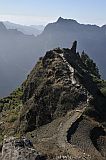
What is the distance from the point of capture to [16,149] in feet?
85.3

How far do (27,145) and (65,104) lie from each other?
576 inches

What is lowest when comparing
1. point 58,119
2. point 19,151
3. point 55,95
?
point 19,151

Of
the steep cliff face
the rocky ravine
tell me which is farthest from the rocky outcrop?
the steep cliff face

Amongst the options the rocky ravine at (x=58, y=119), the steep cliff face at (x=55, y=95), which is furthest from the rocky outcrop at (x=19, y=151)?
the steep cliff face at (x=55, y=95)

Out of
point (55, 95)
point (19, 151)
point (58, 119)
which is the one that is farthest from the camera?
point (55, 95)

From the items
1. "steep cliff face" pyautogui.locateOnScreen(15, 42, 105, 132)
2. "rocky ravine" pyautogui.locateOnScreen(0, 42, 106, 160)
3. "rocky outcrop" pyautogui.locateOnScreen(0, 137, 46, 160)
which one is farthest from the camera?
"steep cliff face" pyautogui.locateOnScreen(15, 42, 105, 132)

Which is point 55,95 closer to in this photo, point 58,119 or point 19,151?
point 58,119

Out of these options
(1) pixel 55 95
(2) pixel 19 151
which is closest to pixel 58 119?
(1) pixel 55 95

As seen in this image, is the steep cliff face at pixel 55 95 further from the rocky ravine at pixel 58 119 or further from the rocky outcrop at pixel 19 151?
the rocky outcrop at pixel 19 151

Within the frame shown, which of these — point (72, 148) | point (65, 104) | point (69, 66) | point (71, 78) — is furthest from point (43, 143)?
point (69, 66)

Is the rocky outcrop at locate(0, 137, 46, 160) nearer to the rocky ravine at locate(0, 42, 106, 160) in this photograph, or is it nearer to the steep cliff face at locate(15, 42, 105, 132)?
the rocky ravine at locate(0, 42, 106, 160)

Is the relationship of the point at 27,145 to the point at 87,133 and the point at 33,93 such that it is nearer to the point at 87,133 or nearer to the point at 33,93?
the point at 87,133

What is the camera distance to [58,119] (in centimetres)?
3947

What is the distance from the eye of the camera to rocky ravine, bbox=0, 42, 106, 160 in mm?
28125
